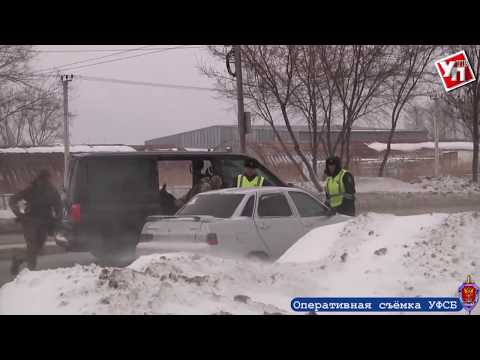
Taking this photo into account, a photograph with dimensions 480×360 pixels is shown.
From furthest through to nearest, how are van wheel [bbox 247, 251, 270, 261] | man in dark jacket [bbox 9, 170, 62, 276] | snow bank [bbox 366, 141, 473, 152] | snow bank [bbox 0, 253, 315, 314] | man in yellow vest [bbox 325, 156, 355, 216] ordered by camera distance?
1. snow bank [bbox 366, 141, 473, 152]
2. man in yellow vest [bbox 325, 156, 355, 216]
3. man in dark jacket [bbox 9, 170, 62, 276]
4. van wheel [bbox 247, 251, 270, 261]
5. snow bank [bbox 0, 253, 315, 314]

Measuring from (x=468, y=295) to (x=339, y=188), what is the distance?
4.42 meters

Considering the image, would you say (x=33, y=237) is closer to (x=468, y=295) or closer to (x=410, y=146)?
(x=468, y=295)

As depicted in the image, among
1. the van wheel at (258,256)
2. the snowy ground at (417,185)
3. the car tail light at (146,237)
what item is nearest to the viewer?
the van wheel at (258,256)

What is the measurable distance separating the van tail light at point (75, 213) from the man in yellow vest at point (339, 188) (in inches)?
141

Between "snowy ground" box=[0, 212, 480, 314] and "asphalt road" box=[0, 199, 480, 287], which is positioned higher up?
"snowy ground" box=[0, 212, 480, 314]

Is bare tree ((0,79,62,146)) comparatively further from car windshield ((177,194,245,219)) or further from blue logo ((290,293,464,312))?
blue logo ((290,293,464,312))

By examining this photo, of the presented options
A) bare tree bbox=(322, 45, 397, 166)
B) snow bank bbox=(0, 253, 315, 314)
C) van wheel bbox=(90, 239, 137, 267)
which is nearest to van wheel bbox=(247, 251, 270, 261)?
snow bank bbox=(0, 253, 315, 314)

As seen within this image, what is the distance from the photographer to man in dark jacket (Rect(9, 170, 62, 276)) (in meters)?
7.74

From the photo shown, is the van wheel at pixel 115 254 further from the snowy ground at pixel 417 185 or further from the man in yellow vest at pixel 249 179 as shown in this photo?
the snowy ground at pixel 417 185

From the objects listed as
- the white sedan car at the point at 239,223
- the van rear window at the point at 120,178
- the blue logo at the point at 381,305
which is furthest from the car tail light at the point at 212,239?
the van rear window at the point at 120,178

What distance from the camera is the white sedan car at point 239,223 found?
22.2 feet

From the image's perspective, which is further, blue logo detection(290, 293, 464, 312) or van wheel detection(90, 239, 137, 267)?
van wheel detection(90, 239, 137, 267)

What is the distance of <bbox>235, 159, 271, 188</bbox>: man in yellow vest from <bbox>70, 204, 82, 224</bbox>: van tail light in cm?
227

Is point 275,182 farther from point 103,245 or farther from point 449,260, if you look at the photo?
point 449,260
